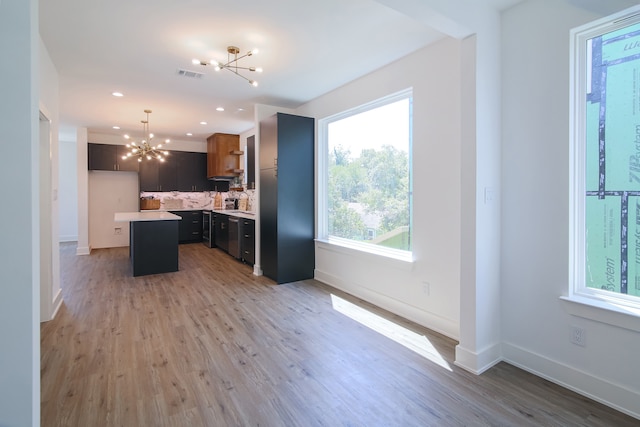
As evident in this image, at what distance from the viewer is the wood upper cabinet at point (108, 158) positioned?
7.33m

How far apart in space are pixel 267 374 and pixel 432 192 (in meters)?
2.11

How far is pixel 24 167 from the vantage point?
1.18 m

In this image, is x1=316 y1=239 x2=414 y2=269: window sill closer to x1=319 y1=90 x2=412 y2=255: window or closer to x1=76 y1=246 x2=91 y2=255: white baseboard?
x1=319 y1=90 x2=412 y2=255: window

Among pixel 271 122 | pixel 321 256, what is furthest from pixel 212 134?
pixel 321 256

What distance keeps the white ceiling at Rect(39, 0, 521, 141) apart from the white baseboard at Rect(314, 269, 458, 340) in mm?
2556

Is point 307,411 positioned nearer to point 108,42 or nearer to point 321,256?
point 321,256

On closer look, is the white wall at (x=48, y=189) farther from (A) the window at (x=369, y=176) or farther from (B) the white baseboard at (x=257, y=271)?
(A) the window at (x=369, y=176)

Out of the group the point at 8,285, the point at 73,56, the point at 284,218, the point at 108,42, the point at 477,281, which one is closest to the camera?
the point at 8,285

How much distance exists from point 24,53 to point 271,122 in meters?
3.58

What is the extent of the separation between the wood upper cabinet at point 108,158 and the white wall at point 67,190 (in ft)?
5.44

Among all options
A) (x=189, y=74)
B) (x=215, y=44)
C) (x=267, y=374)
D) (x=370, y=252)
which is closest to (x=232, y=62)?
(x=215, y=44)

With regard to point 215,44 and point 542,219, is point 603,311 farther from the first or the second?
point 215,44

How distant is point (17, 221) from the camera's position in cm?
118

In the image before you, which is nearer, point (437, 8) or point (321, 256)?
point (437, 8)
